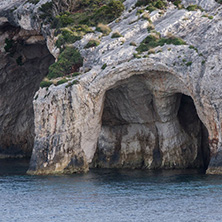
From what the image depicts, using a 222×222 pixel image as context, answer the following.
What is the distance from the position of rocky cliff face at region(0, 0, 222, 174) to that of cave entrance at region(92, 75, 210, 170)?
0.37 feet

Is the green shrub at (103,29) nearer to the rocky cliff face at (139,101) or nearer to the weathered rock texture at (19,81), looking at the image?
the rocky cliff face at (139,101)

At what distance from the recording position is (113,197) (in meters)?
45.5

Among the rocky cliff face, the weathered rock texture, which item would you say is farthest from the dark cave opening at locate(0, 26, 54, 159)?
the rocky cliff face

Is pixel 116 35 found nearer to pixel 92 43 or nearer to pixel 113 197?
pixel 92 43

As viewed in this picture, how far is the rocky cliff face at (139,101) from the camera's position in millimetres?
54219

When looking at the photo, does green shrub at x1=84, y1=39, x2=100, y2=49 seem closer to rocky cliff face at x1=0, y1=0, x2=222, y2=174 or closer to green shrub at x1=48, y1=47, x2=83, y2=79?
rocky cliff face at x1=0, y1=0, x2=222, y2=174

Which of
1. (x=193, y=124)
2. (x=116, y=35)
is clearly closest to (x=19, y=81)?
(x=116, y=35)

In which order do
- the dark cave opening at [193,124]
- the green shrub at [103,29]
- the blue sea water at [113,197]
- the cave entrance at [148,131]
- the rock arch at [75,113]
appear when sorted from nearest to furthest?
the blue sea water at [113,197] → the rock arch at [75,113] → the cave entrance at [148,131] → the dark cave opening at [193,124] → the green shrub at [103,29]

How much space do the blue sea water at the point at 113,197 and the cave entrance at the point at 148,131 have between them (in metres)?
5.05

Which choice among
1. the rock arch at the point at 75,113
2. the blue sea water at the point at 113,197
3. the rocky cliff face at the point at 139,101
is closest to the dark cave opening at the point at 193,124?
the rocky cliff face at the point at 139,101

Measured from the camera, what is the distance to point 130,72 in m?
57.2

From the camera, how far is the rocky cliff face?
178 ft

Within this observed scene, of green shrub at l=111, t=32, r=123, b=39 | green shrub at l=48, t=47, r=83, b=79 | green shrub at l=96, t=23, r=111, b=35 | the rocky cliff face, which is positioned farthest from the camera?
green shrub at l=96, t=23, r=111, b=35

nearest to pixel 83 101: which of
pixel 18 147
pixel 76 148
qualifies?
pixel 76 148
